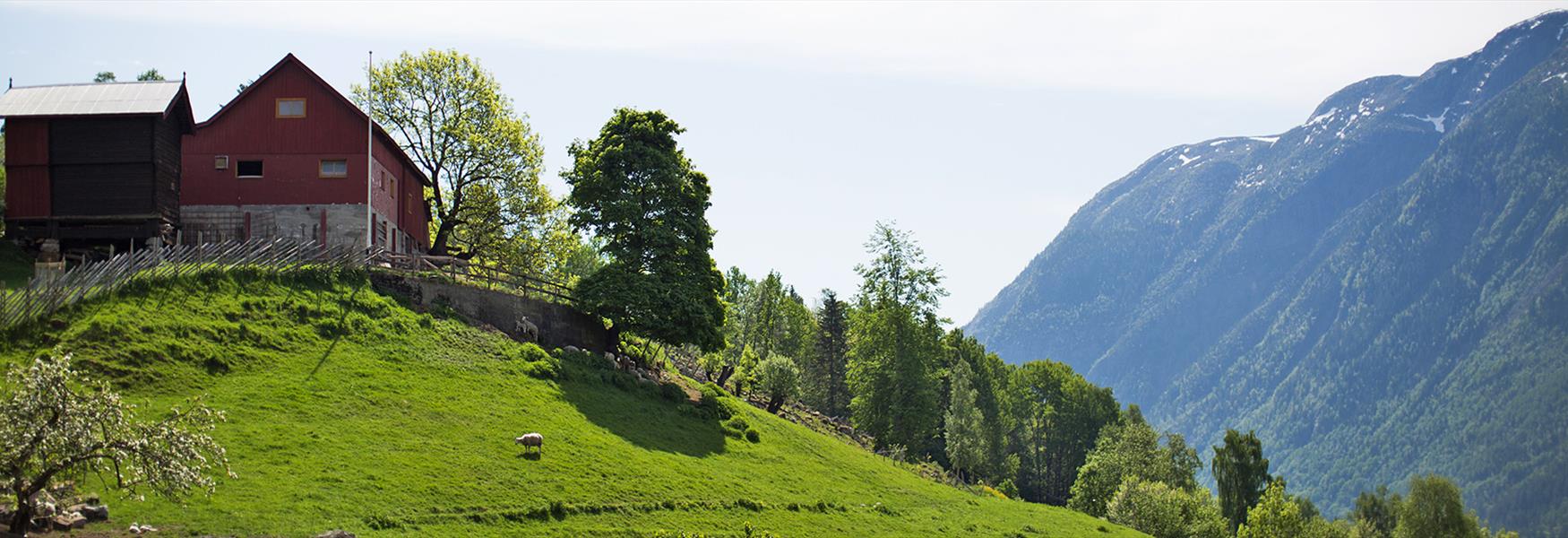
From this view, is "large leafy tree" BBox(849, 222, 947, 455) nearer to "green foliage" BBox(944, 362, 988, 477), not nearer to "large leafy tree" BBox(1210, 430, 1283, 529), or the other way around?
"green foliage" BBox(944, 362, 988, 477)

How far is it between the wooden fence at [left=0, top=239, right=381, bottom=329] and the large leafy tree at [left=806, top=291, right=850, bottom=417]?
201 feet

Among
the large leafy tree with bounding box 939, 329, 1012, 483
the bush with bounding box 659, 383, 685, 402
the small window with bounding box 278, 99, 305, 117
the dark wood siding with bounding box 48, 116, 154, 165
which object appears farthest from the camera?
the large leafy tree with bounding box 939, 329, 1012, 483

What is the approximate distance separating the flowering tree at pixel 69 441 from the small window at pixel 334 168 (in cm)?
3378

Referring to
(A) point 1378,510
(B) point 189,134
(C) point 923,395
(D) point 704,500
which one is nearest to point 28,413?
(D) point 704,500

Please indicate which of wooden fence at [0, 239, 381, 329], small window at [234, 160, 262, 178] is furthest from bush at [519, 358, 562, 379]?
small window at [234, 160, 262, 178]

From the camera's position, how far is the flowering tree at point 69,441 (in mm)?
31344

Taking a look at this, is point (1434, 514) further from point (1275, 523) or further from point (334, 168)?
point (334, 168)

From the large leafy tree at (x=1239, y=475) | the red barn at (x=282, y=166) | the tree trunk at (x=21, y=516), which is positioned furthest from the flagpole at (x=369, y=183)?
the large leafy tree at (x=1239, y=475)

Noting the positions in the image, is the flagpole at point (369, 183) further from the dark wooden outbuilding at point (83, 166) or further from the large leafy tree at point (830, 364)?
the large leafy tree at point (830, 364)

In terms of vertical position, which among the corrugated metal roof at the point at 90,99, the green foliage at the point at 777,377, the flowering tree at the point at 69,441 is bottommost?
the green foliage at the point at 777,377

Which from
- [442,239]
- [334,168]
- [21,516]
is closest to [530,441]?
[21,516]

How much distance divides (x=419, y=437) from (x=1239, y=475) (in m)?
91.9

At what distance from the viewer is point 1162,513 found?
283 feet

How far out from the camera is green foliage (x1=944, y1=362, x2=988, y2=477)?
97250 millimetres
